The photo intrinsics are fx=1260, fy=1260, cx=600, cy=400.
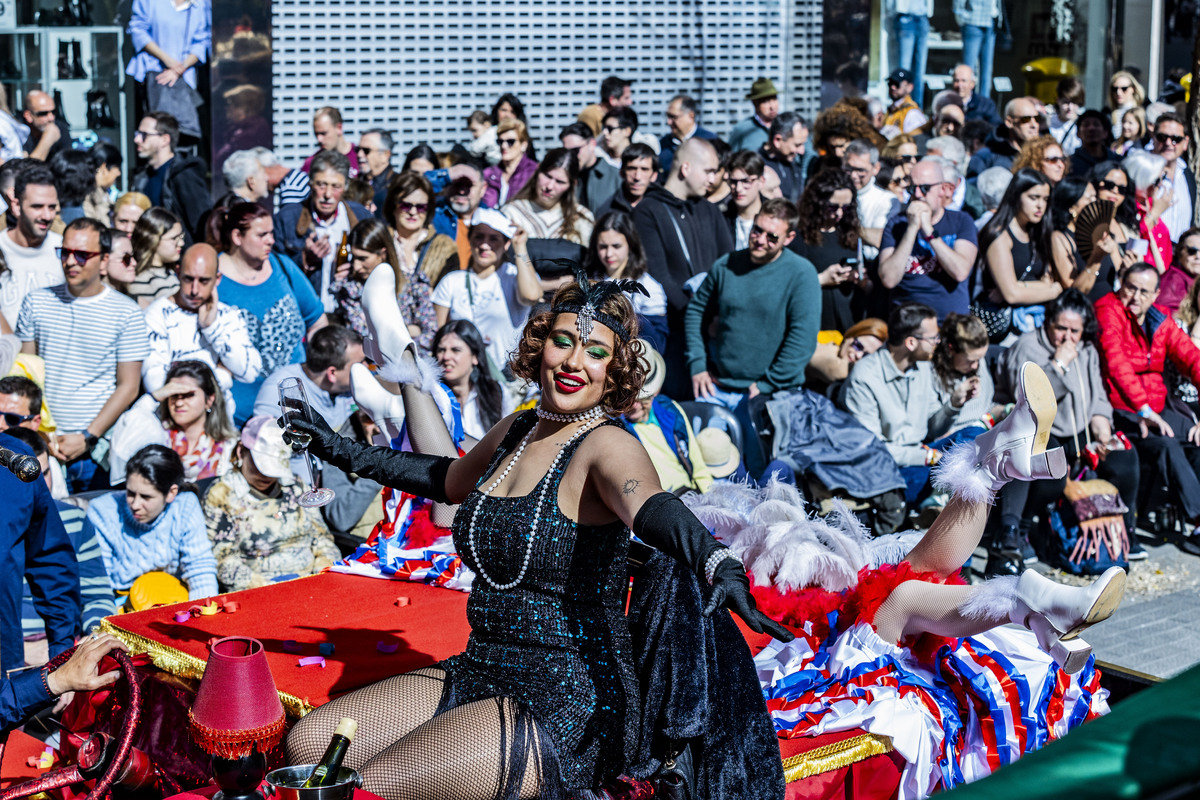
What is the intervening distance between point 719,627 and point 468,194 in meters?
5.34

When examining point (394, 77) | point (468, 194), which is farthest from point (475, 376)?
point (394, 77)

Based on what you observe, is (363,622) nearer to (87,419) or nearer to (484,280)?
(87,419)

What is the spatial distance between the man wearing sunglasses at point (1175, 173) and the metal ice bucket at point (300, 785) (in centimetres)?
922

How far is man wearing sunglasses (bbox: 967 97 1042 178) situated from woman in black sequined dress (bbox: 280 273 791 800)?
820 centimetres

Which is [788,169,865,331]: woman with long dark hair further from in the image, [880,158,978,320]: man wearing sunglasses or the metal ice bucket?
the metal ice bucket

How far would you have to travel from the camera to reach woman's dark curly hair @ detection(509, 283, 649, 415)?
320 centimetres

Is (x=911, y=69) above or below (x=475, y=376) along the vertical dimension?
above

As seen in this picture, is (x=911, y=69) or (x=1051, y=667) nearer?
(x=1051, y=667)

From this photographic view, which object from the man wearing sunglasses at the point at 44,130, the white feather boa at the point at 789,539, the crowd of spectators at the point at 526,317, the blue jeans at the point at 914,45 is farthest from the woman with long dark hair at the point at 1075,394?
the blue jeans at the point at 914,45

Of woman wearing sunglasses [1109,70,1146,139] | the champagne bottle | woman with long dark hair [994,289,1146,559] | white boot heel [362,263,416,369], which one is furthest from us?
woman wearing sunglasses [1109,70,1146,139]

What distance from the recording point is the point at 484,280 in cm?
681

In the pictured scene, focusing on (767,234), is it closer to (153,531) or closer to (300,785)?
(153,531)

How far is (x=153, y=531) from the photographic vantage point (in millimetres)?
4996

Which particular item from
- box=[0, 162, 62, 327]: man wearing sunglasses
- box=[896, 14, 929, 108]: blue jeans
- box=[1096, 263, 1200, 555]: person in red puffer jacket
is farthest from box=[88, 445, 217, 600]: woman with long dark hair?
box=[896, 14, 929, 108]: blue jeans
